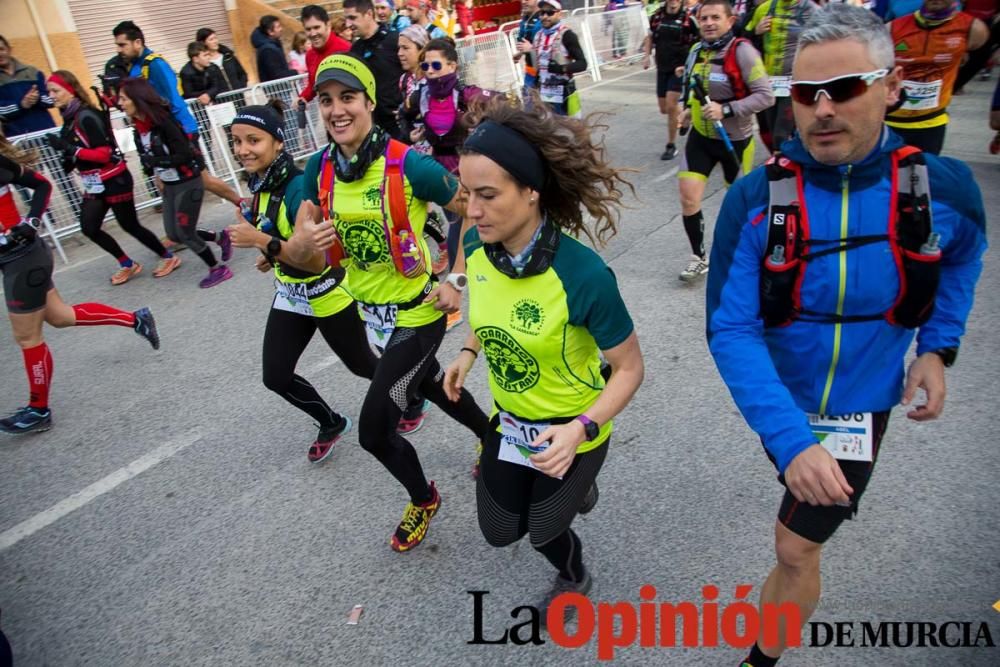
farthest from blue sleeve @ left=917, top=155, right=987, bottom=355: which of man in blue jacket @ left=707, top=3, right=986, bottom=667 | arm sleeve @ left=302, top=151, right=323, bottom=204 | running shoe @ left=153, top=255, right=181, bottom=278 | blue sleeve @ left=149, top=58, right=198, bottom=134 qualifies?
blue sleeve @ left=149, top=58, right=198, bottom=134

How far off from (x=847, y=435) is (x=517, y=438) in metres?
1.07

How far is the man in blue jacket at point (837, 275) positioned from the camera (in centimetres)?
172

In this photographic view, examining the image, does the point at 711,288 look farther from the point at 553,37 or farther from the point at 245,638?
the point at 553,37

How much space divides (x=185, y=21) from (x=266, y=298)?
41.1 ft

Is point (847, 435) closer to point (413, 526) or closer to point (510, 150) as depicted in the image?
point (510, 150)

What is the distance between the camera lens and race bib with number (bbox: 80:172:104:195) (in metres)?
6.41

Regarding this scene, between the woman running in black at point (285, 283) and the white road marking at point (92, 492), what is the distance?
113 cm

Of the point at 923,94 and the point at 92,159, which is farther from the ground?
the point at 92,159

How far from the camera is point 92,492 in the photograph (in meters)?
3.96

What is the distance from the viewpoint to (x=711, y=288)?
6.62 feet

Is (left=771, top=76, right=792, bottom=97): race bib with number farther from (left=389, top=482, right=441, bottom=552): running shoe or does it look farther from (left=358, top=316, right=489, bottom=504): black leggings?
(left=389, top=482, right=441, bottom=552): running shoe

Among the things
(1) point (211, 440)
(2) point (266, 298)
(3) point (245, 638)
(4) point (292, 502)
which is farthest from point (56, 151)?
(3) point (245, 638)

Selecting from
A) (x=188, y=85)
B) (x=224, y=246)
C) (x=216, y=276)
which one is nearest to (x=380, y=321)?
(x=216, y=276)

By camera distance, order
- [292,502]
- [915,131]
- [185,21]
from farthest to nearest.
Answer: [185,21] < [915,131] < [292,502]
